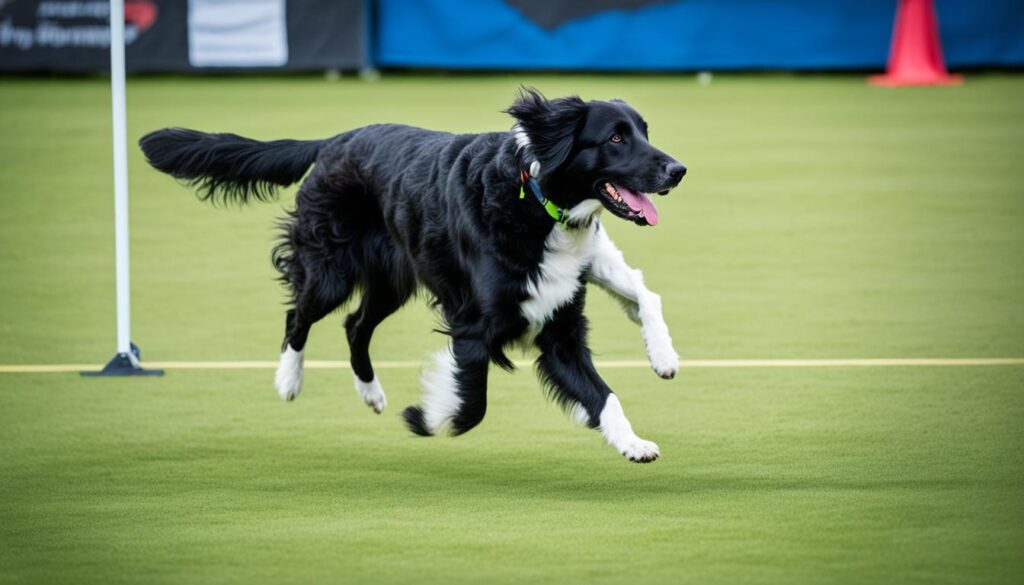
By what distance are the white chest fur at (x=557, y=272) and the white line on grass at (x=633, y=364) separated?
2.02 m

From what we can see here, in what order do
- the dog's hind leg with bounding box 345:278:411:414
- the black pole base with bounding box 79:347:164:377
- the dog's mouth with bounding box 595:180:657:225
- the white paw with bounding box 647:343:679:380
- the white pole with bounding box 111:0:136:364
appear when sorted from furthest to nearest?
the black pole base with bounding box 79:347:164:377, the white pole with bounding box 111:0:136:364, the dog's hind leg with bounding box 345:278:411:414, the white paw with bounding box 647:343:679:380, the dog's mouth with bounding box 595:180:657:225

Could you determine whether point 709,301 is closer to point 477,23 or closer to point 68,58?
point 477,23

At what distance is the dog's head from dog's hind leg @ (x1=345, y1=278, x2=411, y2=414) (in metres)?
1.52

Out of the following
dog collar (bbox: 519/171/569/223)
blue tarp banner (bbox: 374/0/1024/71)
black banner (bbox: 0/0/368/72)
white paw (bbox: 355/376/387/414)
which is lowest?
black banner (bbox: 0/0/368/72)

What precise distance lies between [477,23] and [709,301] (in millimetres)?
12419

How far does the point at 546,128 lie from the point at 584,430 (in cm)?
159

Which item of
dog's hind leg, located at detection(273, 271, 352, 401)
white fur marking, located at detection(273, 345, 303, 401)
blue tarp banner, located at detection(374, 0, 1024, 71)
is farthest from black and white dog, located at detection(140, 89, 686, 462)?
blue tarp banner, located at detection(374, 0, 1024, 71)

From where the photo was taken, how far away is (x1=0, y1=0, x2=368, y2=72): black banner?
2078cm

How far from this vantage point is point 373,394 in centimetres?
708

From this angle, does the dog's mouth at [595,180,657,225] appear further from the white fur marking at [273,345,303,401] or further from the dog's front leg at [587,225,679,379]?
the white fur marking at [273,345,303,401]

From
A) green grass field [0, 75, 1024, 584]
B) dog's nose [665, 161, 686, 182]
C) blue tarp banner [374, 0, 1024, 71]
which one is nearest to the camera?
green grass field [0, 75, 1024, 584]

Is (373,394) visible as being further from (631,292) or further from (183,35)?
(183,35)

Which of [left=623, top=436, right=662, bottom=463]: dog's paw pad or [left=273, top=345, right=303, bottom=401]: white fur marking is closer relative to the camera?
[left=623, top=436, right=662, bottom=463]: dog's paw pad

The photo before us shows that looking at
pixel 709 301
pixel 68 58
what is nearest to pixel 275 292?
pixel 709 301
